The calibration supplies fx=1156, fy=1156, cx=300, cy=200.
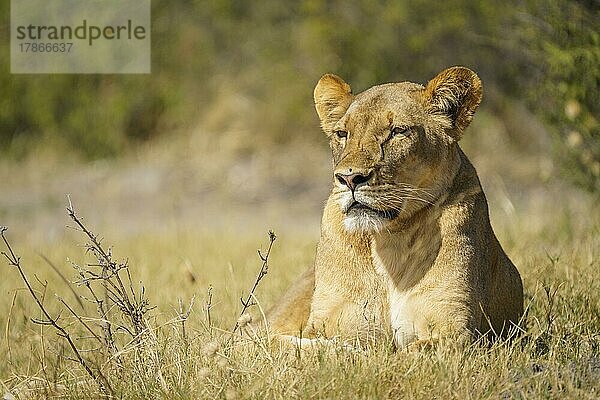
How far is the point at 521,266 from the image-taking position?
18.8 feet

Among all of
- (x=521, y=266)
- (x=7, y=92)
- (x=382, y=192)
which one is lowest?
(x=521, y=266)

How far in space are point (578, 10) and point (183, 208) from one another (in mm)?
5233

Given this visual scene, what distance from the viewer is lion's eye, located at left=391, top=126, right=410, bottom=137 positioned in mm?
4039

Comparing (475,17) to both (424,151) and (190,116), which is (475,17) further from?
(424,151)

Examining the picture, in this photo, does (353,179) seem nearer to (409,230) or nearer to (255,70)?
(409,230)

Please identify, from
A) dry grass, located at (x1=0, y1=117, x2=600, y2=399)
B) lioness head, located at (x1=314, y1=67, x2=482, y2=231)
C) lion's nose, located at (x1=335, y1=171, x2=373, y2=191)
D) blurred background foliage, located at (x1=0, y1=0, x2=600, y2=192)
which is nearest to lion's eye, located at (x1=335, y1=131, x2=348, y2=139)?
lioness head, located at (x1=314, y1=67, x2=482, y2=231)

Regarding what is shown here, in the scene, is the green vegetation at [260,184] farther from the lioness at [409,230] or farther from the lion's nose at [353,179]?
the lion's nose at [353,179]

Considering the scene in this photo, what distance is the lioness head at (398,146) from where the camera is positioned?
153 inches

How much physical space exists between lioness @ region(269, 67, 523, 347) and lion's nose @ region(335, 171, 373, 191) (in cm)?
5

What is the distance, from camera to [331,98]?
4434 mm

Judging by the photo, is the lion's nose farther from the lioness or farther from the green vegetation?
the green vegetation

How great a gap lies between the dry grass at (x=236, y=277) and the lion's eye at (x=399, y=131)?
0.74 meters

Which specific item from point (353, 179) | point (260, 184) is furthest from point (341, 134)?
point (260, 184)

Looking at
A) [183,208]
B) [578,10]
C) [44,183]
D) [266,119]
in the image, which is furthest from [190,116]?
[578,10]
